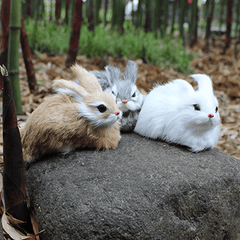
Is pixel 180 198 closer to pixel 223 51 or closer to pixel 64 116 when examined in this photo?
pixel 64 116

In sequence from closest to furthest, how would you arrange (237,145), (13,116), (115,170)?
(13,116) < (115,170) < (237,145)

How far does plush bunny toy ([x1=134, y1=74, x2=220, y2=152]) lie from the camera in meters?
1.45

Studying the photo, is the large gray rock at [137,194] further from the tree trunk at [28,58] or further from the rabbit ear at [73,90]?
the tree trunk at [28,58]

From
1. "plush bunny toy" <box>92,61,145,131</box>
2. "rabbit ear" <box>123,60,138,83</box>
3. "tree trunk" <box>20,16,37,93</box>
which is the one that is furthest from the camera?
"tree trunk" <box>20,16,37,93</box>

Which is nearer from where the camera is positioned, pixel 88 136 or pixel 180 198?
pixel 180 198

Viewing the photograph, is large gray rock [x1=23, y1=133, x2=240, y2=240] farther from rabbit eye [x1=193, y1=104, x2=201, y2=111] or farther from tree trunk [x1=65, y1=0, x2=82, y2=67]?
tree trunk [x1=65, y1=0, x2=82, y2=67]

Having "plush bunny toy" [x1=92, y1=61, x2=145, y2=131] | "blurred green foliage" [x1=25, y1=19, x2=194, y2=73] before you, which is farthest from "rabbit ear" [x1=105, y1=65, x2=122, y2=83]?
"blurred green foliage" [x1=25, y1=19, x2=194, y2=73]

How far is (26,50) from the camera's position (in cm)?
230

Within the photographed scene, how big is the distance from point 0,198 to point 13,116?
555 millimetres

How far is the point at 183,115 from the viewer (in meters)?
1.48

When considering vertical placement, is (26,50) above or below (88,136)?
above

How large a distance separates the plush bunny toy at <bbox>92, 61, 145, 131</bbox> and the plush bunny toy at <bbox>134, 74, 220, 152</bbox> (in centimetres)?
6

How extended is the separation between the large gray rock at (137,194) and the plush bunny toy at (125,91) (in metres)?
0.22

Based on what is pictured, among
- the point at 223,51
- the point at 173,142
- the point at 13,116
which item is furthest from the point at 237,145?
the point at 223,51
